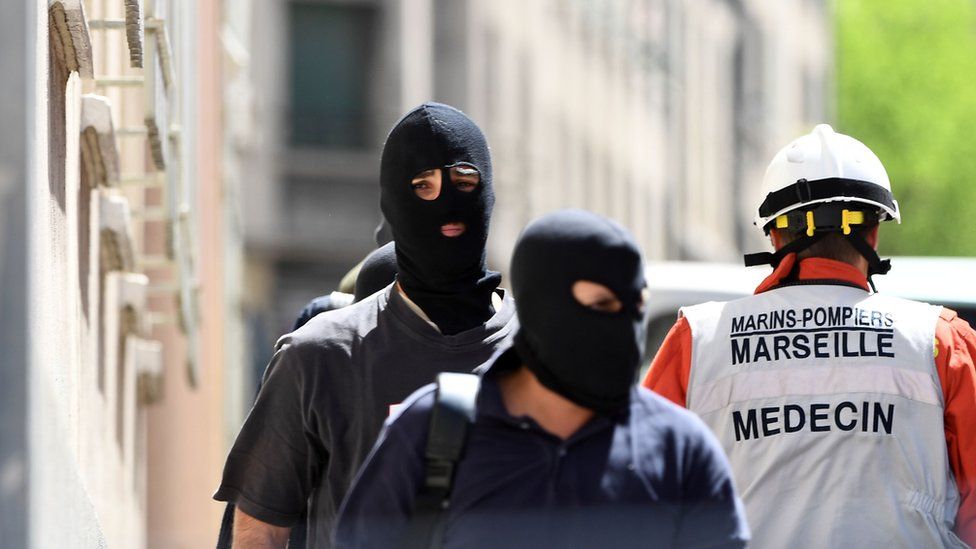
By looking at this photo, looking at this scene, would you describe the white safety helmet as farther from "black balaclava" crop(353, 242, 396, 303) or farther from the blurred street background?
the blurred street background

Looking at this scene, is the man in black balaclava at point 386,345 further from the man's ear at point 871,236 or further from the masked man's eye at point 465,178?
the man's ear at point 871,236

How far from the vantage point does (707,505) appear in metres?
3.98

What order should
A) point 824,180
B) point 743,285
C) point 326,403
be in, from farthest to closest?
point 743,285, point 824,180, point 326,403

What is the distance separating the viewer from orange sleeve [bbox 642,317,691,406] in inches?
203

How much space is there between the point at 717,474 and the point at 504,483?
0.40 m

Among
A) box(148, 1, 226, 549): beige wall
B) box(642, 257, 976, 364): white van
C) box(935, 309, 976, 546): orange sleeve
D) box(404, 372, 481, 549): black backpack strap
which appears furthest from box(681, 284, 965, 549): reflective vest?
box(148, 1, 226, 549): beige wall

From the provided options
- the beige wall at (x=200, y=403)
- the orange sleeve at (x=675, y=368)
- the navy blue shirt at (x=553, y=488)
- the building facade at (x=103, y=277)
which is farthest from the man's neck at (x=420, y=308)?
the beige wall at (x=200, y=403)

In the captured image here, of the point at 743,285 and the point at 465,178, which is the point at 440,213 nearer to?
the point at 465,178

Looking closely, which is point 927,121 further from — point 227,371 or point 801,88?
point 227,371

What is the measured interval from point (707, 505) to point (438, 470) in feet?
1.66

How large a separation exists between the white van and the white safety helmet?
9.18 ft

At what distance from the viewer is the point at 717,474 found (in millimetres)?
4008

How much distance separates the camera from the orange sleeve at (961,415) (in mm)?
4945

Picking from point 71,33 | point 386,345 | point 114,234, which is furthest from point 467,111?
point 386,345
